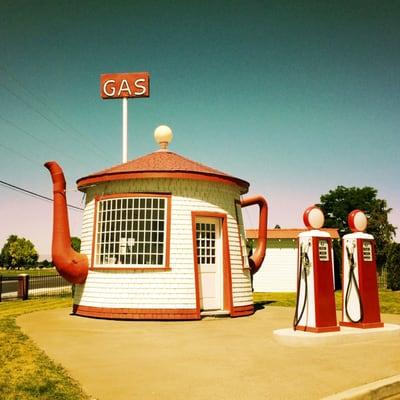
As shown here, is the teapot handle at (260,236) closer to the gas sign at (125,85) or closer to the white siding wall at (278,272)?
the gas sign at (125,85)

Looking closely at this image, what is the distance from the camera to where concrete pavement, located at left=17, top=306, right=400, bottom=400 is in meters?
5.96

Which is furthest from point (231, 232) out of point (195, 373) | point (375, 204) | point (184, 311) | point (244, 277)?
point (375, 204)

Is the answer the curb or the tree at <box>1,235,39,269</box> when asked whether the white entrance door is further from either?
the tree at <box>1,235,39,269</box>

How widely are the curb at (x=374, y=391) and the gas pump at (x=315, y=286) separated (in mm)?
3012

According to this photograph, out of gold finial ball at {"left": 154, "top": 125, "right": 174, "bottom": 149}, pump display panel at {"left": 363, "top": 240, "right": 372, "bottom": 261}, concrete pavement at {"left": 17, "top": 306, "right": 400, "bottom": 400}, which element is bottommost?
concrete pavement at {"left": 17, "top": 306, "right": 400, "bottom": 400}

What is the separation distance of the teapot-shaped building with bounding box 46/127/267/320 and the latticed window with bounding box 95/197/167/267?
3 cm

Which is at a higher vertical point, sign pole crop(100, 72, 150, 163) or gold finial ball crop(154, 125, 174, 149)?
sign pole crop(100, 72, 150, 163)

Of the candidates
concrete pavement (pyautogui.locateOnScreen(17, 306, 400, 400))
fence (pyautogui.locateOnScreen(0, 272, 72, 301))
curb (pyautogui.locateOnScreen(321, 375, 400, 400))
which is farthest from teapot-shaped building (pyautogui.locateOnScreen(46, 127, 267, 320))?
fence (pyautogui.locateOnScreen(0, 272, 72, 301))

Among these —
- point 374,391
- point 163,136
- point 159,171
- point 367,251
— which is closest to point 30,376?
point 374,391

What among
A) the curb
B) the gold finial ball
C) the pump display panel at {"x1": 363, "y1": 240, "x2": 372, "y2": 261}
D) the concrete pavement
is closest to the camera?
the curb

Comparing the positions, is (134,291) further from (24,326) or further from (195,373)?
(195,373)

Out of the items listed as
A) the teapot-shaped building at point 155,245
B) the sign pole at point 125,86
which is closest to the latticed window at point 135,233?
the teapot-shaped building at point 155,245

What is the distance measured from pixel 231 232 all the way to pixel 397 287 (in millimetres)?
15750

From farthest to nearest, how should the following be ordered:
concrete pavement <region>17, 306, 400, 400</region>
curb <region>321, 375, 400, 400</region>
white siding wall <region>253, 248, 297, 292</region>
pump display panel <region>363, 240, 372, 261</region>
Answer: white siding wall <region>253, 248, 297, 292</region>
pump display panel <region>363, 240, 372, 261</region>
concrete pavement <region>17, 306, 400, 400</region>
curb <region>321, 375, 400, 400</region>
